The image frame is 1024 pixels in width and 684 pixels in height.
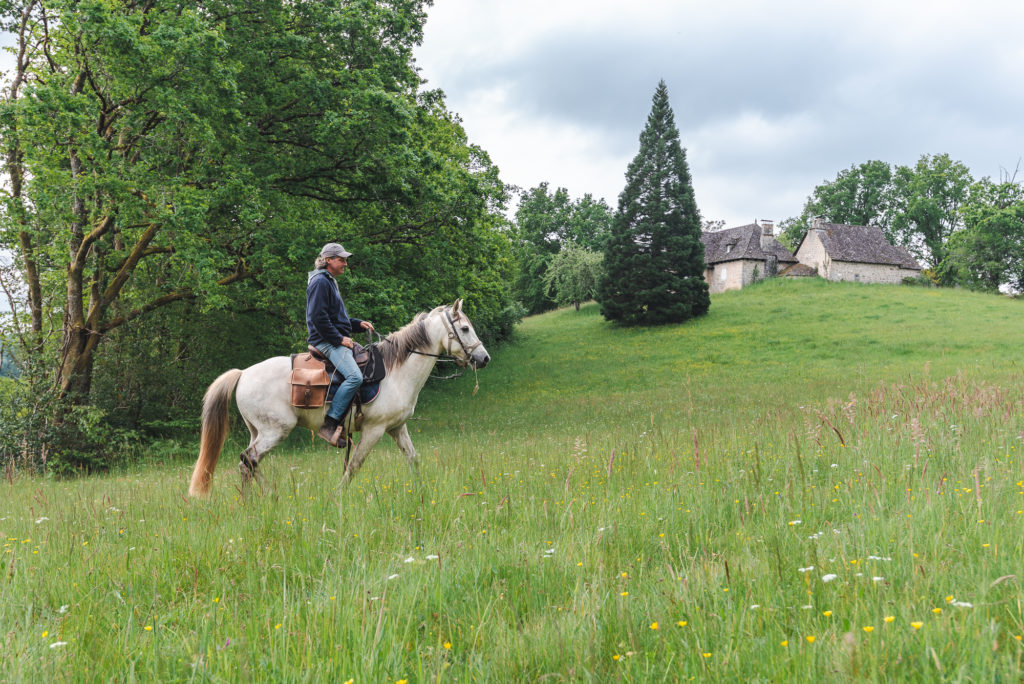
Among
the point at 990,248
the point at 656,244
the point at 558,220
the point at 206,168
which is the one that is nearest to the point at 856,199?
the point at 990,248

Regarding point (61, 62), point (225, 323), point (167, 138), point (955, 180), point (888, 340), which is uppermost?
point (955, 180)

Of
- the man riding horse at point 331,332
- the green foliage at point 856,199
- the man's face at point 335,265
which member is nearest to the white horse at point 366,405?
the man riding horse at point 331,332

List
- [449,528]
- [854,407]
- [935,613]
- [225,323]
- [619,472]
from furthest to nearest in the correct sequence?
[225,323], [854,407], [619,472], [449,528], [935,613]

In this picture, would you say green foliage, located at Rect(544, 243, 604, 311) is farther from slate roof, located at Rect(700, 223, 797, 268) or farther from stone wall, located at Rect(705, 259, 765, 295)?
slate roof, located at Rect(700, 223, 797, 268)

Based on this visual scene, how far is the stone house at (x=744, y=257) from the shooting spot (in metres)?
64.2

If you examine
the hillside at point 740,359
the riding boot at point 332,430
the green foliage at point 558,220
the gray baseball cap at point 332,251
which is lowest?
the hillside at point 740,359

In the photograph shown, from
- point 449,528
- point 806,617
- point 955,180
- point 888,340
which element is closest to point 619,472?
point 449,528

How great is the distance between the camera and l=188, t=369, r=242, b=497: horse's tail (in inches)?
269

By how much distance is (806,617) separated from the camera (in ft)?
7.87

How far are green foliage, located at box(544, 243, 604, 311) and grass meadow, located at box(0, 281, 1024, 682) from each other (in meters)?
51.8

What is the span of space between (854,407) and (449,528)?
6.32 metres

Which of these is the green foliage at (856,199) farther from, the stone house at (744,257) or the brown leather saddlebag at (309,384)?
the brown leather saddlebag at (309,384)

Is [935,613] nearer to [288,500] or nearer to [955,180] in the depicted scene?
[288,500]

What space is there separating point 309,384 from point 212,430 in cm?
131
